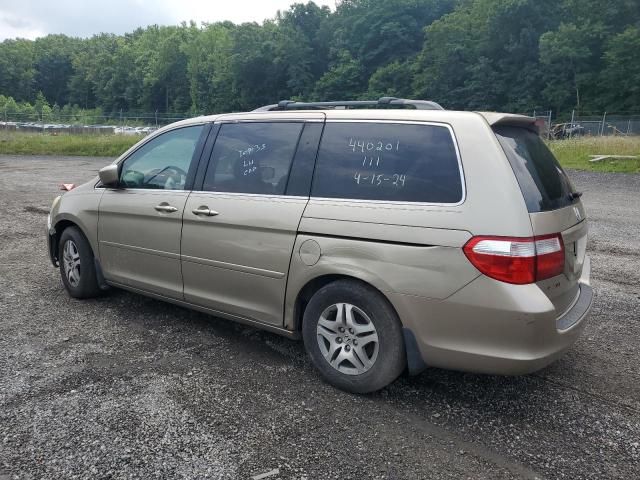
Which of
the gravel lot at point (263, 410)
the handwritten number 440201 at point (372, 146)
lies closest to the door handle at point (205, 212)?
the gravel lot at point (263, 410)

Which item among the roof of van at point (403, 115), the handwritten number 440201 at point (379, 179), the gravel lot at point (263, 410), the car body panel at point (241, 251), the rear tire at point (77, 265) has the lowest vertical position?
the gravel lot at point (263, 410)

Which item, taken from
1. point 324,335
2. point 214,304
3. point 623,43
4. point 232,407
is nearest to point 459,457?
point 324,335

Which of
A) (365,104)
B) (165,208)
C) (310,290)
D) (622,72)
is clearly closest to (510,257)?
(310,290)

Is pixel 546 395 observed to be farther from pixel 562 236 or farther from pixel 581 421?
pixel 562 236

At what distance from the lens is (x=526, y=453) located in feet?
9.19

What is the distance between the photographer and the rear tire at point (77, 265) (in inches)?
200

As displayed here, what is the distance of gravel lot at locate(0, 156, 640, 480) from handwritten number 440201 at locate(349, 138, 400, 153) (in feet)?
5.08

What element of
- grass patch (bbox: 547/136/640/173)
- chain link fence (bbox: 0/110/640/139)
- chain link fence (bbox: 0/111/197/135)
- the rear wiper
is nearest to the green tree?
chain link fence (bbox: 0/110/640/139)

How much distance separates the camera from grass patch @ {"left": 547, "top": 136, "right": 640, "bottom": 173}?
17.5 m

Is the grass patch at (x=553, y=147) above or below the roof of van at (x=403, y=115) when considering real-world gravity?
below

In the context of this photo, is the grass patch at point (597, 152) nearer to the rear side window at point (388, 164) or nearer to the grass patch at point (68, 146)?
the rear side window at point (388, 164)

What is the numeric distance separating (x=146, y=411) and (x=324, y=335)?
117 centimetres

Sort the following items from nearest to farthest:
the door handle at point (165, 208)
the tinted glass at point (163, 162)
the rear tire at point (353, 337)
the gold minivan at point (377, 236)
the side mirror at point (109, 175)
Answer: the gold minivan at point (377, 236) → the rear tire at point (353, 337) → the door handle at point (165, 208) → the tinted glass at point (163, 162) → the side mirror at point (109, 175)

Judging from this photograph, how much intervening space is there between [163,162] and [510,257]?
3020 millimetres
